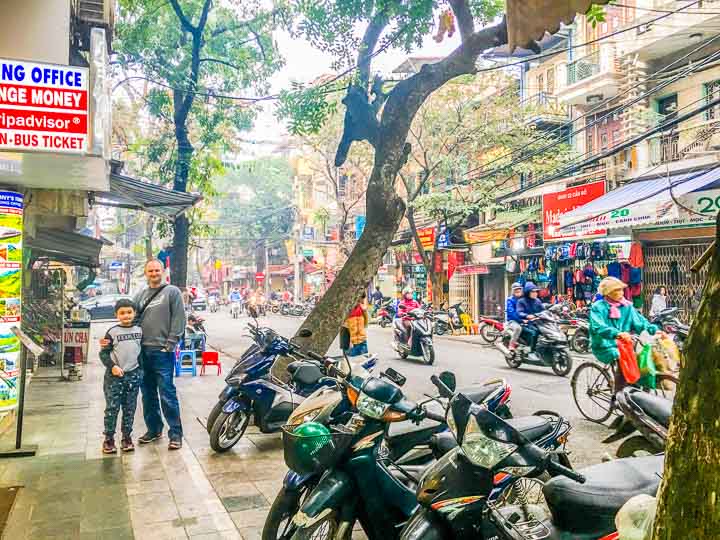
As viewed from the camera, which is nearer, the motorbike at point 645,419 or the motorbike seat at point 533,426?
the motorbike seat at point 533,426

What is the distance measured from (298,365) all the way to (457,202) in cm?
1694

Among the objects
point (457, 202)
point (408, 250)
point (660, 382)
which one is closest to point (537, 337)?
point (660, 382)

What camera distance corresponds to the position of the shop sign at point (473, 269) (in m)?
24.1

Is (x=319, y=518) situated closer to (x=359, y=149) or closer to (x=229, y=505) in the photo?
(x=229, y=505)

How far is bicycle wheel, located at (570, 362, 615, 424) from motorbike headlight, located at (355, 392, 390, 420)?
429 centimetres

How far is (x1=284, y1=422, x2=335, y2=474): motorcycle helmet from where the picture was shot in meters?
3.27

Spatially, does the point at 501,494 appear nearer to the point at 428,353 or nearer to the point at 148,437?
the point at 148,437

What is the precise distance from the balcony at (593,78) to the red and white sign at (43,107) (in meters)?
17.1

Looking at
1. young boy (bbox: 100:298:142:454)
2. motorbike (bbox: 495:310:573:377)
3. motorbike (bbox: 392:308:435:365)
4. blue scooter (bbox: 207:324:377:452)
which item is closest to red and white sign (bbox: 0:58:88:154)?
young boy (bbox: 100:298:142:454)

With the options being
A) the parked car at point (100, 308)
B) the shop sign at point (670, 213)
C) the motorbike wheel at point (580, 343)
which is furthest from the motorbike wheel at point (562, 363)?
the parked car at point (100, 308)

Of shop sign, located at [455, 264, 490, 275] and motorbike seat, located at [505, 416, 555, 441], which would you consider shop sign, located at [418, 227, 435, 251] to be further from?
motorbike seat, located at [505, 416, 555, 441]

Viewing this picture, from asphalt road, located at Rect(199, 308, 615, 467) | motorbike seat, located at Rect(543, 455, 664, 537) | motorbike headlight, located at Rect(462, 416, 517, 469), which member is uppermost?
motorbike headlight, located at Rect(462, 416, 517, 469)

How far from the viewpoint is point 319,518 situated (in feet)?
10.3

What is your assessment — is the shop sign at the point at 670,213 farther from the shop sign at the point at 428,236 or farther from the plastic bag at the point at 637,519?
the shop sign at the point at 428,236
